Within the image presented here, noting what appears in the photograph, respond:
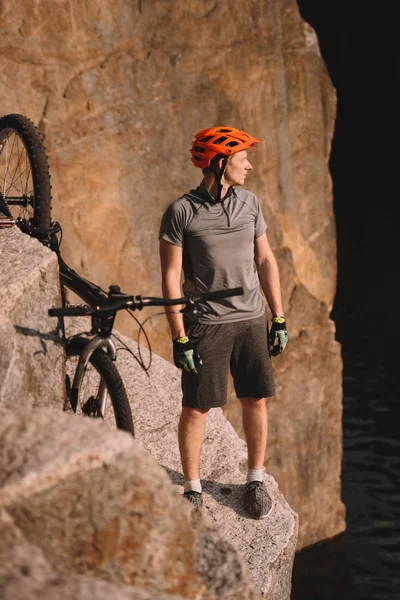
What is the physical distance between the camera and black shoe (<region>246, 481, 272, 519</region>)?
5.06 m

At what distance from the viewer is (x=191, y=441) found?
4859 mm

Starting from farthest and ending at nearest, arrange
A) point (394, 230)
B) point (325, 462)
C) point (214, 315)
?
point (394, 230) < point (325, 462) < point (214, 315)

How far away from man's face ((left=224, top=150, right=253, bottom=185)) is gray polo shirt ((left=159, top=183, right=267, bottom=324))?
6 cm

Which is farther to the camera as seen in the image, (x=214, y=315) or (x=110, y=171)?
(x=110, y=171)

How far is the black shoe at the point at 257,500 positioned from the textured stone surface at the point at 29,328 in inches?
48.5

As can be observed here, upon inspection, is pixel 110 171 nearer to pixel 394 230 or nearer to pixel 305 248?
pixel 305 248

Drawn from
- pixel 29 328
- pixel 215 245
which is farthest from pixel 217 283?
pixel 29 328

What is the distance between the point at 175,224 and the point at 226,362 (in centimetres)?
Answer: 80

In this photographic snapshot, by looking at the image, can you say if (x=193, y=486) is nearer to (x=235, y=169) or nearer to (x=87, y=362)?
(x=87, y=362)

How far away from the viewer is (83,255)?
870cm

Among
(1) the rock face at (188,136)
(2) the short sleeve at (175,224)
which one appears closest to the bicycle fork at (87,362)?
(2) the short sleeve at (175,224)

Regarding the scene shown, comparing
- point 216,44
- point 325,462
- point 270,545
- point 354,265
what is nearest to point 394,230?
point 354,265

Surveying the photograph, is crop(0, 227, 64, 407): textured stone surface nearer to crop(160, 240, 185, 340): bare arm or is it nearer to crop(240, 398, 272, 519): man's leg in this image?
crop(160, 240, 185, 340): bare arm

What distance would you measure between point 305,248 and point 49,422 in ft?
26.2
